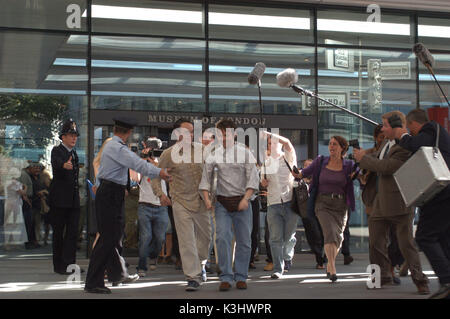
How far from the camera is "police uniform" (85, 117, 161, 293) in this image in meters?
7.65

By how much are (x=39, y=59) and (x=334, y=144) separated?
19.3 ft

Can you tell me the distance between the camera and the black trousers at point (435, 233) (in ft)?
22.6

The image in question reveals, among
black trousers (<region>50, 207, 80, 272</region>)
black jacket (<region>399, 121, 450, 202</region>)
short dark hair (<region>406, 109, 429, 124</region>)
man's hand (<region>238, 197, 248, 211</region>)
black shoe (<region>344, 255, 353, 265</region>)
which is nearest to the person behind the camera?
black jacket (<region>399, 121, 450, 202</region>)

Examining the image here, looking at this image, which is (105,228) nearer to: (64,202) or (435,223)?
(64,202)

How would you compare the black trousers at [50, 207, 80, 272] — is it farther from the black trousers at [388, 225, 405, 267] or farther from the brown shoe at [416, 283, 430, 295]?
the brown shoe at [416, 283, 430, 295]

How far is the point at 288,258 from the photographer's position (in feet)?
33.2

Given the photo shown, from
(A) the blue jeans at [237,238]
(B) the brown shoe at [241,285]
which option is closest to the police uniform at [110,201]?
(A) the blue jeans at [237,238]

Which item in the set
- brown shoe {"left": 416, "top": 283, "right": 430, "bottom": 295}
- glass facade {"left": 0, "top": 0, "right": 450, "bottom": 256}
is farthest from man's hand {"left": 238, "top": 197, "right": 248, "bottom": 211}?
glass facade {"left": 0, "top": 0, "right": 450, "bottom": 256}

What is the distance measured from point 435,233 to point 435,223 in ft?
0.33

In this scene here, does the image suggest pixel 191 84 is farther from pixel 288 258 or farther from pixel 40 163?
pixel 288 258

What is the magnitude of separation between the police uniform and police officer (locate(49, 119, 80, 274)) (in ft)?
7.28

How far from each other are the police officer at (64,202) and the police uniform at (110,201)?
2219 mm

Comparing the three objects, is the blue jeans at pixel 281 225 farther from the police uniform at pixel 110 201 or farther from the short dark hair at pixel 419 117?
the short dark hair at pixel 419 117
